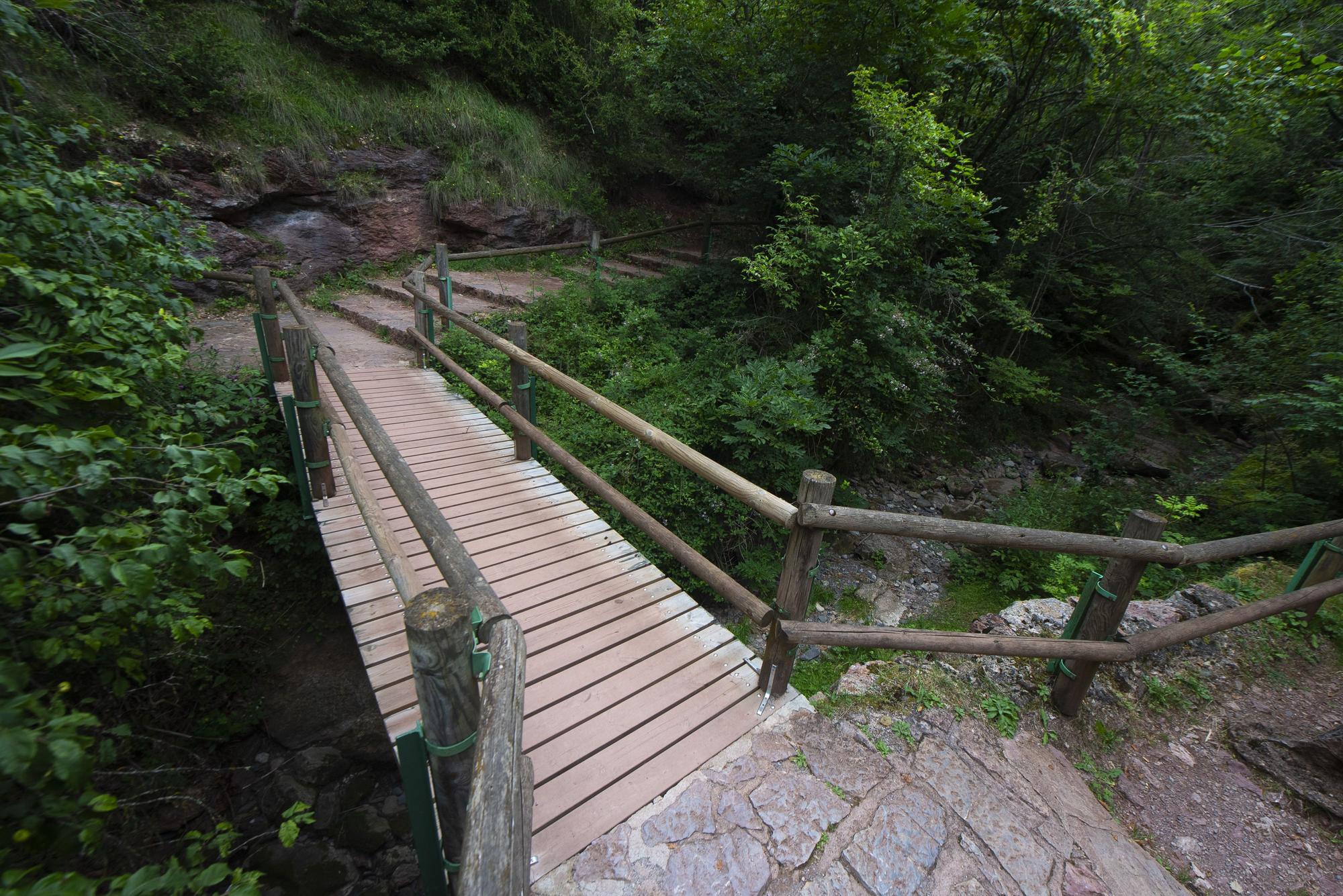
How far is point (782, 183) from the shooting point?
19.3 ft

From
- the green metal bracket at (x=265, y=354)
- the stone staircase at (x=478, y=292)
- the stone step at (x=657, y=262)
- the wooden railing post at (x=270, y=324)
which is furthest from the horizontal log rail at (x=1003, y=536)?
the stone step at (x=657, y=262)

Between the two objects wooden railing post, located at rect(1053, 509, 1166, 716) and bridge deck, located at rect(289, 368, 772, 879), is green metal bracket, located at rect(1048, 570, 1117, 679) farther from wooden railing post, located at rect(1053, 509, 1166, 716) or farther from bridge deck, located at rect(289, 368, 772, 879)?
bridge deck, located at rect(289, 368, 772, 879)

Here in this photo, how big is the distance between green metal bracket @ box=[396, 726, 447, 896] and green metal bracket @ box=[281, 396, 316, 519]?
9.02ft

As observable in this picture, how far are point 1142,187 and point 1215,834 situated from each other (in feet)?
29.4

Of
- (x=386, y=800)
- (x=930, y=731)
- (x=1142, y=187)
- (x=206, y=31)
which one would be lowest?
(x=386, y=800)

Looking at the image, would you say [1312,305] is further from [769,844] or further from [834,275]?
[769,844]

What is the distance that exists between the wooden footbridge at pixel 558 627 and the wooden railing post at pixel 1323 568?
1 centimetres

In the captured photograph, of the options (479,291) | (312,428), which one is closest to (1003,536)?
(312,428)

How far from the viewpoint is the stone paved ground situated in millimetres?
1815

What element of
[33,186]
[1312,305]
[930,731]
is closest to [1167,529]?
[1312,305]

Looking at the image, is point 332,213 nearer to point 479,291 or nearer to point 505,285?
point 479,291

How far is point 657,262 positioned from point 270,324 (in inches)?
301

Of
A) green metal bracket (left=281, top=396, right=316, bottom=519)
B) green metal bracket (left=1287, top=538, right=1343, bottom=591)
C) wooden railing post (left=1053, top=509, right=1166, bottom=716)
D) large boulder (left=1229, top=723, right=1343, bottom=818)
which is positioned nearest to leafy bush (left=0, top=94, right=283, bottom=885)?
green metal bracket (left=281, top=396, right=316, bottom=519)

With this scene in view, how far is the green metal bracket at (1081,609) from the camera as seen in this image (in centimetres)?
261
